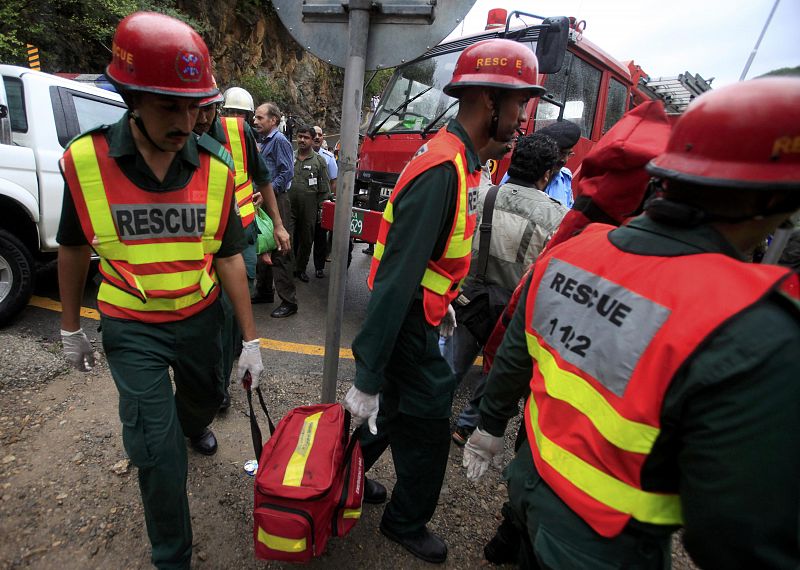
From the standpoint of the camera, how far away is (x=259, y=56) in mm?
19656

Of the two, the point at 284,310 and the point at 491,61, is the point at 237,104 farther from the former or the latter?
the point at 491,61

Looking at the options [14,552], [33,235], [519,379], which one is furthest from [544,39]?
[33,235]

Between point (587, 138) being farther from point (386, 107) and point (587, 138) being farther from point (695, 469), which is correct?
point (695, 469)

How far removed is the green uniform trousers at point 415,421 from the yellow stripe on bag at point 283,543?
20.7 inches

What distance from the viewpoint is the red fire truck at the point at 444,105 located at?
4102mm

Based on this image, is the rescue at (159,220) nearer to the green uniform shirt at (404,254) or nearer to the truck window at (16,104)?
the green uniform shirt at (404,254)

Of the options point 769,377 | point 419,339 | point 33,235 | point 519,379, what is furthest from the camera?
point 33,235

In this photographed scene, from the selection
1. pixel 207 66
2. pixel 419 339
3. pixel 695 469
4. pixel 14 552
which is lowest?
pixel 14 552

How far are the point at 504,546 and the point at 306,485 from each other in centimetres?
101

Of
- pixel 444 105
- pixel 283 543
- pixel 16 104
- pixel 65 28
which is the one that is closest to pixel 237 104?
pixel 16 104

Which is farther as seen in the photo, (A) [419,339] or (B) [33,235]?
(B) [33,235]

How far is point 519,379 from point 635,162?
803 mm

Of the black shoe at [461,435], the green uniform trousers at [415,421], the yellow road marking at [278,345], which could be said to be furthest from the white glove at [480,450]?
the yellow road marking at [278,345]

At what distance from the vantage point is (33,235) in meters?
3.86
